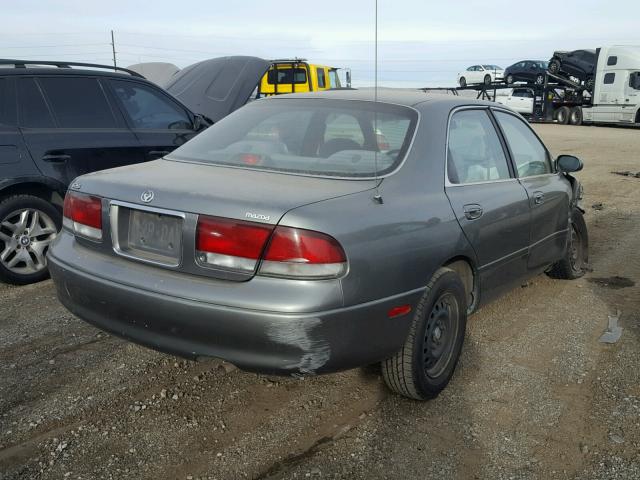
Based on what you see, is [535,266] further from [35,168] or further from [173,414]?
[35,168]

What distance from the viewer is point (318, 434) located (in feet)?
9.44

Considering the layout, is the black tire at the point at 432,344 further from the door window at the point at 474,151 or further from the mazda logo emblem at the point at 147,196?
the mazda logo emblem at the point at 147,196

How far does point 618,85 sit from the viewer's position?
26.5 metres

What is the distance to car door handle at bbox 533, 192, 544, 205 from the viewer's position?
4121 millimetres

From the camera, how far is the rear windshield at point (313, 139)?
3141mm

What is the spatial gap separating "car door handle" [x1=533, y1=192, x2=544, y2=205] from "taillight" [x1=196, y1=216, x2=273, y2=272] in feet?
7.63

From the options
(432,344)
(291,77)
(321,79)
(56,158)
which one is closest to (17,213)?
(56,158)

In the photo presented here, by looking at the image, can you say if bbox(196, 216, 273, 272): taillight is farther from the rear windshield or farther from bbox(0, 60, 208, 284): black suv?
bbox(0, 60, 208, 284): black suv

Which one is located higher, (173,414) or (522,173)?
(522,173)

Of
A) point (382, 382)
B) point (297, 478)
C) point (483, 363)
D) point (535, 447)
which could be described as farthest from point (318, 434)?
point (483, 363)

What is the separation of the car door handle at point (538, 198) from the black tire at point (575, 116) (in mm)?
28181

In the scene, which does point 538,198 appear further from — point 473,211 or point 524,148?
point 473,211

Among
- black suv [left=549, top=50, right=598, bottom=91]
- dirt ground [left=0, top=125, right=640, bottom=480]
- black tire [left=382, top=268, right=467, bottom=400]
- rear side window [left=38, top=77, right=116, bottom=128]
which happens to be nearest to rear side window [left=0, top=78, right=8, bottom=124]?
rear side window [left=38, top=77, right=116, bottom=128]

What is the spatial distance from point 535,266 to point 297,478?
2.51 m
